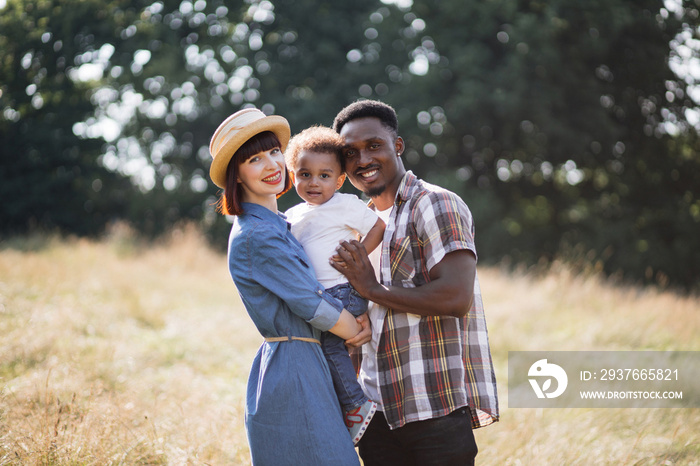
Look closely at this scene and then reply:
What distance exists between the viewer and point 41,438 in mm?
2953

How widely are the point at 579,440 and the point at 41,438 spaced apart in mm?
3873

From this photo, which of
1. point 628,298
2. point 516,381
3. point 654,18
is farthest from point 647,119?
point 516,381

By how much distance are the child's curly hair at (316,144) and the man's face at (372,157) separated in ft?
0.13

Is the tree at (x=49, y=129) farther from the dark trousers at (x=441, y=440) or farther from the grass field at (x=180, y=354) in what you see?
the dark trousers at (x=441, y=440)

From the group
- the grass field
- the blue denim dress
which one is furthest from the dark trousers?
the grass field

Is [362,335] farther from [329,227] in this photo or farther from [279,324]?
[329,227]

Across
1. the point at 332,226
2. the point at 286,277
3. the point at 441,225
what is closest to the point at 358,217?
the point at 332,226

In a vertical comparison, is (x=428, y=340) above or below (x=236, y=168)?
below

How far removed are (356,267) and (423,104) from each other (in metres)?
15.9

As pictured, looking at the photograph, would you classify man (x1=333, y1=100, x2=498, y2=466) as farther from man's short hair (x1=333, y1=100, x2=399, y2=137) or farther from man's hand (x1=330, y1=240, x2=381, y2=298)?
man's short hair (x1=333, y1=100, x2=399, y2=137)

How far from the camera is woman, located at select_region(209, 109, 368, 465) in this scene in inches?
81.0

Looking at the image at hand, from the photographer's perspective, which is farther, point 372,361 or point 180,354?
point 180,354

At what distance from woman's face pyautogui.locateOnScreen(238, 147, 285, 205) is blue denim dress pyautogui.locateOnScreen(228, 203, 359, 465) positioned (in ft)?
0.52

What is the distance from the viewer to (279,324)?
7.13 ft
